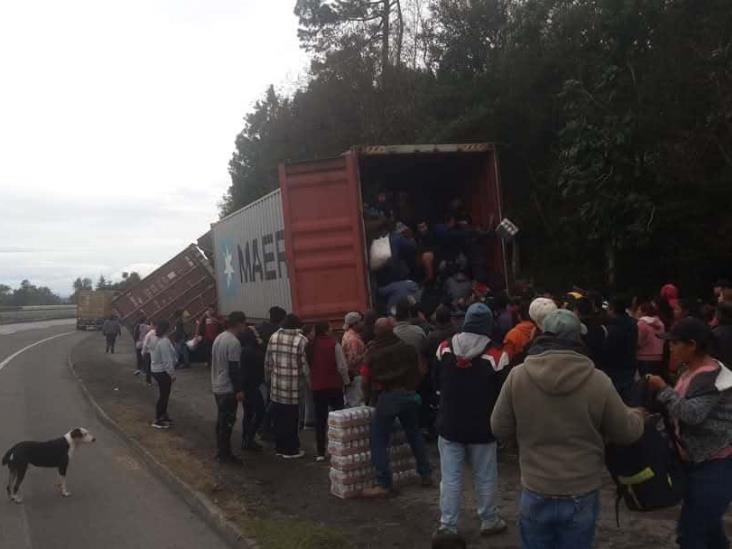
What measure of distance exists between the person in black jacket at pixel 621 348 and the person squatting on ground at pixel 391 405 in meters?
1.93

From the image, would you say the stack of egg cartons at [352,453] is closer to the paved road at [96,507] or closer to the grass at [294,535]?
the grass at [294,535]

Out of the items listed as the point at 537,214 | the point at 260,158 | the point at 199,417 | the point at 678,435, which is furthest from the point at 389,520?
the point at 260,158

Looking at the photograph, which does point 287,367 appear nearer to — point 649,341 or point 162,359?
point 162,359

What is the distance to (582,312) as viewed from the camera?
842cm

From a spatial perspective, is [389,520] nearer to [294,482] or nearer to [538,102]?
[294,482]

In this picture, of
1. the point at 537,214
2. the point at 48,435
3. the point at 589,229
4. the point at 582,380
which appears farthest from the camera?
the point at 537,214

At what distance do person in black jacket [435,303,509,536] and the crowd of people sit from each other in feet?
0.03

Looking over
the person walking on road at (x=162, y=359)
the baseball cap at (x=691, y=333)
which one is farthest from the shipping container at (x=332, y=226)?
the baseball cap at (x=691, y=333)

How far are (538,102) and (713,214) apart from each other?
6667 mm

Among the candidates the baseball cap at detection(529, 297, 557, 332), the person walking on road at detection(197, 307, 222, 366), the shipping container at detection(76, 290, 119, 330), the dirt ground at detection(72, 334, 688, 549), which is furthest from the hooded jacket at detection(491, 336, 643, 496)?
the shipping container at detection(76, 290, 119, 330)

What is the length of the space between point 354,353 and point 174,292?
13817mm

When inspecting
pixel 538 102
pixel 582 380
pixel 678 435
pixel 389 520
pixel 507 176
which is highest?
pixel 538 102

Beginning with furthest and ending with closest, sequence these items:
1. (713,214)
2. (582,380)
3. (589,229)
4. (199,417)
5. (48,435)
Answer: (589,229) < (713,214) < (199,417) < (48,435) < (582,380)

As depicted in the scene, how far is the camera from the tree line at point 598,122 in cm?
1506
